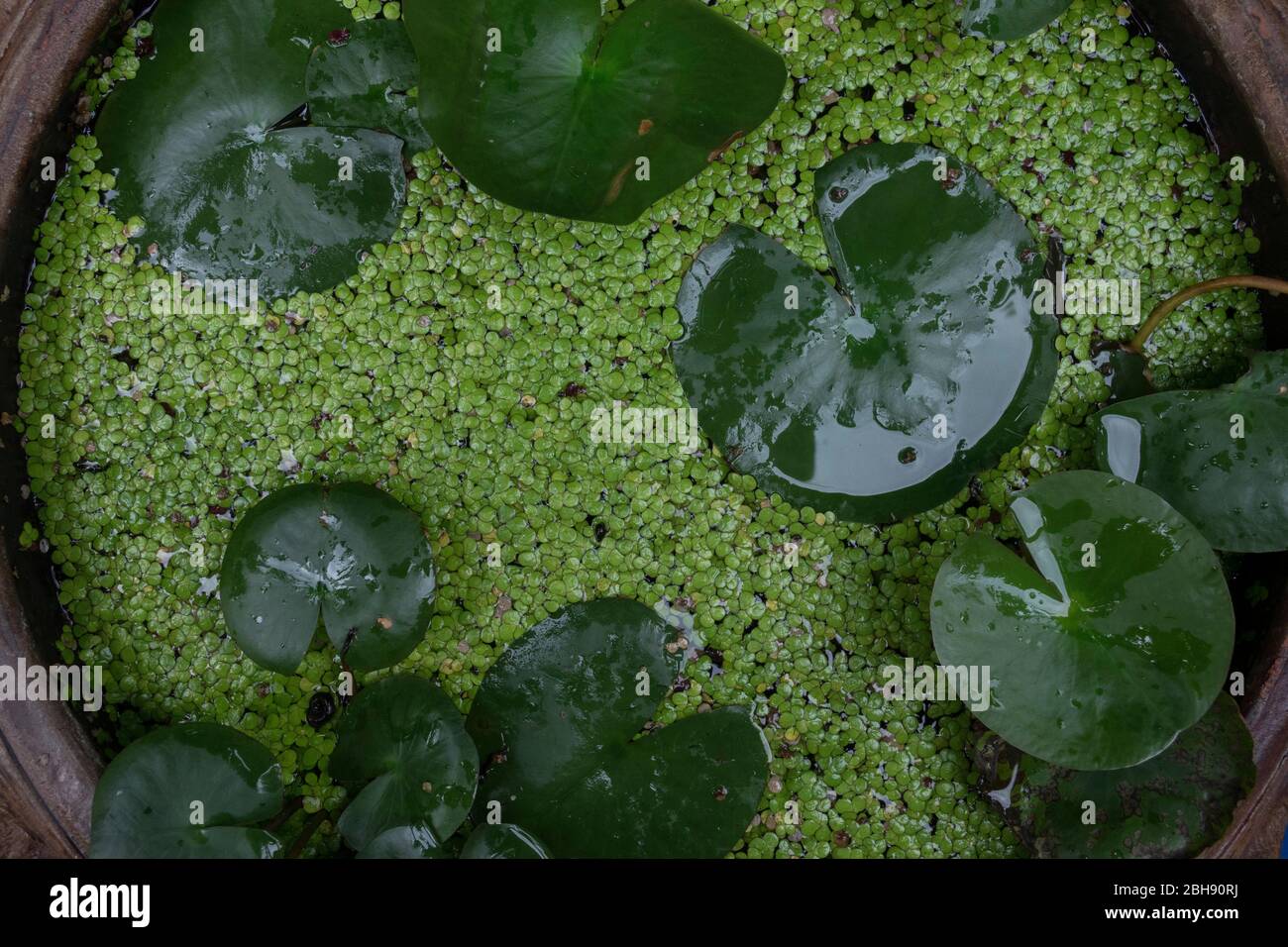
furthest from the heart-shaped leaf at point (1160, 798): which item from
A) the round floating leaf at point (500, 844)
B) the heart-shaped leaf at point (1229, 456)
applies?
the round floating leaf at point (500, 844)

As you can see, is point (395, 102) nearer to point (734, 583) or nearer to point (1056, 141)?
point (734, 583)

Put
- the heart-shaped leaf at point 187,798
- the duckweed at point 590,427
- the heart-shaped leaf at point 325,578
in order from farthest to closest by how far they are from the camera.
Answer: the duckweed at point 590,427 < the heart-shaped leaf at point 325,578 < the heart-shaped leaf at point 187,798

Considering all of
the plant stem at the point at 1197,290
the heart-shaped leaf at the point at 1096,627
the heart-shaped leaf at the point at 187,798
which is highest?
the plant stem at the point at 1197,290

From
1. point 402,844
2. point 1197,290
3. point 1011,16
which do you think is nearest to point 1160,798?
point 1197,290

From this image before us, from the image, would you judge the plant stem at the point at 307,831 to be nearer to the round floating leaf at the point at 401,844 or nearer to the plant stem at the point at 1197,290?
the round floating leaf at the point at 401,844

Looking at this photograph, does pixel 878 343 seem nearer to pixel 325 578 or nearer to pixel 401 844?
pixel 325 578

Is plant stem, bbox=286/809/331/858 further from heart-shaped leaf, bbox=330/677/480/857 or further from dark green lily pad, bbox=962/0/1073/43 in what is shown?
dark green lily pad, bbox=962/0/1073/43
